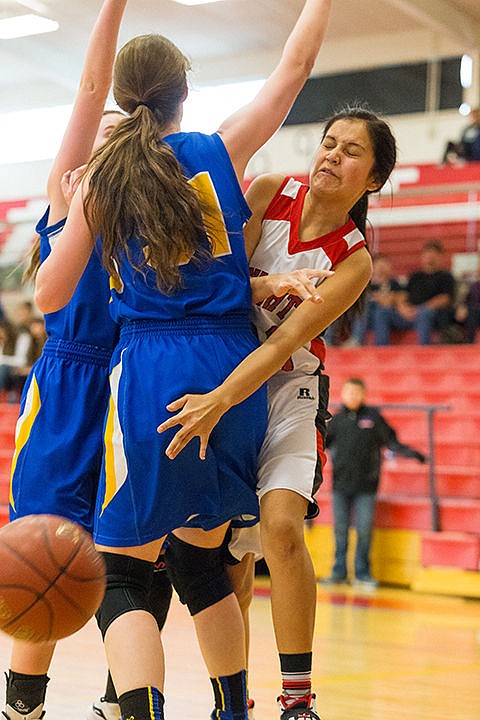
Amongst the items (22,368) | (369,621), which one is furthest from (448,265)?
(369,621)

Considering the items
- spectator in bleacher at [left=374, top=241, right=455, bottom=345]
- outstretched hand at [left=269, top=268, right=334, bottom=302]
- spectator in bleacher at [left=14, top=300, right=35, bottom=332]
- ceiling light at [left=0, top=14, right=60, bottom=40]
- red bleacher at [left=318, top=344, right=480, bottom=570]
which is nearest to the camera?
outstretched hand at [left=269, top=268, right=334, bottom=302]

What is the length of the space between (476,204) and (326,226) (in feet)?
37.7

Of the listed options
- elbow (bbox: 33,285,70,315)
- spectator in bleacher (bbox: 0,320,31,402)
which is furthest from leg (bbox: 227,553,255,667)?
spectator in bleacher (bbox: 0,320,31,402)

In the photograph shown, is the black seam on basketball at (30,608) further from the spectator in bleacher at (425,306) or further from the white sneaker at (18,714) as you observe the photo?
the spectator in bleacher at (425,306)

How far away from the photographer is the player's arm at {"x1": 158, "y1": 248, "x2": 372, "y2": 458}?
2.70m

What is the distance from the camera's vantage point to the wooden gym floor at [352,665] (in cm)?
458

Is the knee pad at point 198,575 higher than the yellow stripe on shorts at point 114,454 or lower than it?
lower

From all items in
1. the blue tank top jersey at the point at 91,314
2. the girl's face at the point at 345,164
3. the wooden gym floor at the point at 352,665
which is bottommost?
the wooden gym floor at the point at 352,665

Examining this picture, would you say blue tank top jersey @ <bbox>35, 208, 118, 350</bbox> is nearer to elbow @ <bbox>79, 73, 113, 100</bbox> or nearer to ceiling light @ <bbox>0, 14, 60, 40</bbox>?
elbow @ <bbox>79, 73, 113, 100</bbox>

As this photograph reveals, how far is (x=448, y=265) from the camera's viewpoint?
15.0 m

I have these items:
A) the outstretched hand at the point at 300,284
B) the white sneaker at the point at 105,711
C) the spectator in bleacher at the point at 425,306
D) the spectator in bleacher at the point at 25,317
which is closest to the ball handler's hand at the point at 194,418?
the outstretched hand at the point at 300,284

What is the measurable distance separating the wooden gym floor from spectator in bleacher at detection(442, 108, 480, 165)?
24.2 ft

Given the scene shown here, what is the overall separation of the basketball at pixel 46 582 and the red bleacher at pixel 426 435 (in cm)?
691

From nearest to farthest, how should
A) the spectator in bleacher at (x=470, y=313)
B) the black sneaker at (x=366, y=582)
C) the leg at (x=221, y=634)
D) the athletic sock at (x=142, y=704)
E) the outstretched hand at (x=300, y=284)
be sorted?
the athletic sock at (x=142, y=704)
the outstretched hand at (x=300, y=284)
the leg at (x=221, y=634)
the black sneaker at (x=366, y=582)
the spectator in bleacher at (x=470, y=313)
